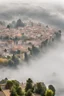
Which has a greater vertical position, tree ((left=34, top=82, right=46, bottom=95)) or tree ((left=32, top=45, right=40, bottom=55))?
tree ((left=34, top=82, right=46, bottom=95))

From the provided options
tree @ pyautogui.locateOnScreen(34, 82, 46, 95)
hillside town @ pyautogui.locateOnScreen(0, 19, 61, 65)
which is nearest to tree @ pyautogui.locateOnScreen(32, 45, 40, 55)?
hillside town @ pyautogui.locateOnScreen(0, 19, 61, 65)

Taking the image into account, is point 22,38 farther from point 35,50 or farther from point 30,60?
point 30,60

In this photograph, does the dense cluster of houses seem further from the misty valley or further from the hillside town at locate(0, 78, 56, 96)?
the hillside town at locate(0, 78, 56, 96)

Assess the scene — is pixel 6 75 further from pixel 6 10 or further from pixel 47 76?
pixel 6 10

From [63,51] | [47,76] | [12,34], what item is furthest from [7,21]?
[47,76]

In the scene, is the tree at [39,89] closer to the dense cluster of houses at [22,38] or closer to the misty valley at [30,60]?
the misty valley at [30,60]

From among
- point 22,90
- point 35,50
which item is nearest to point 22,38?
point 35,50

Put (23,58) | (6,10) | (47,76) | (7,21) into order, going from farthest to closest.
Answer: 1. (6,10)
2. (7,21)
3. (23,58)
4. (47,76)

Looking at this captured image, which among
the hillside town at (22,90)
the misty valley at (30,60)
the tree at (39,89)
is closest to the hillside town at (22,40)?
the misty valley at (30,60)

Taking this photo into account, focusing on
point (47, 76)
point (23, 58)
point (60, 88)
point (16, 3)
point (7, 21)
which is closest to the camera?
point (60, 88)
